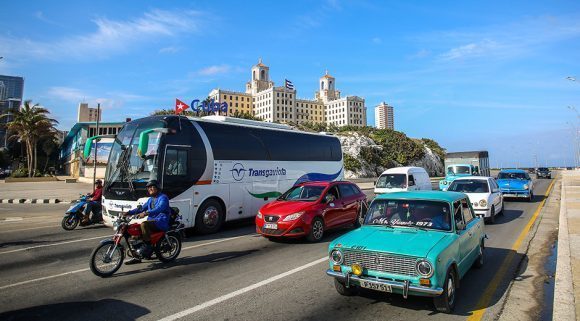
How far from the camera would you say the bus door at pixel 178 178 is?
1021cm

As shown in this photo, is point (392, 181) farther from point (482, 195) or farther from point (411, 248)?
point (411, 248)

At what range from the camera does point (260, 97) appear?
164 metres

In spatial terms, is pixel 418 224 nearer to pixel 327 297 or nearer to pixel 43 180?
pixel 327 297

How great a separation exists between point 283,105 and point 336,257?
15606cm

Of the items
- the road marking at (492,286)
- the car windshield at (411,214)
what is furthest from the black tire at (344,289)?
the road marking at (492,286)

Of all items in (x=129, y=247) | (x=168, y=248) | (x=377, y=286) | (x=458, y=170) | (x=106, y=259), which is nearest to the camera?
(x=377, y=286)

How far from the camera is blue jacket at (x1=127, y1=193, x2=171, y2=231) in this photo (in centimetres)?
741

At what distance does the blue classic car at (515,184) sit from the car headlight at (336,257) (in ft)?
58.0

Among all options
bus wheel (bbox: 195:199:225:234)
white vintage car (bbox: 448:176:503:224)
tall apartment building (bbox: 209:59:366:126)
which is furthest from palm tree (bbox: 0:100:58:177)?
tall apartment building (bbox: 209:59:366:126)

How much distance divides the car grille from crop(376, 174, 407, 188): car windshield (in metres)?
12.4

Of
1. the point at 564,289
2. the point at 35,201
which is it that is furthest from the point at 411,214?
the point at 35,201

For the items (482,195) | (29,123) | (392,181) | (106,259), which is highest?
(29,123)

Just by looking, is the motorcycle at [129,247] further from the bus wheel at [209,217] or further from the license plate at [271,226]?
the bus wheel at [209,217]

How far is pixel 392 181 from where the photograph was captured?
17.2m
